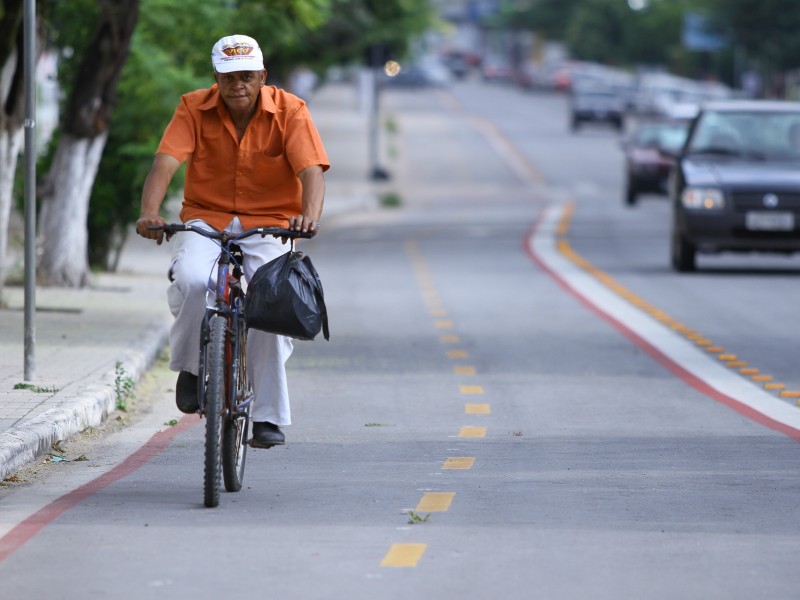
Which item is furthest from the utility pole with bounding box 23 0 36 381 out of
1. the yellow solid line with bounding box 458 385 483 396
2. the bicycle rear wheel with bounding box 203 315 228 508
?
the bicycle rear wheel with bounding box 203 315 228 508

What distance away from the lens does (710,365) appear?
13008 millimetres

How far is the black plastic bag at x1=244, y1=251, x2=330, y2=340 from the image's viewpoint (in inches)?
304

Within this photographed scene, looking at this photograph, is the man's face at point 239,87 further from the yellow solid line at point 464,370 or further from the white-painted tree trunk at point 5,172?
the white-painted tree trunk at point 5,172

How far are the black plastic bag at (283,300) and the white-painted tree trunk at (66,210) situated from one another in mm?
9820

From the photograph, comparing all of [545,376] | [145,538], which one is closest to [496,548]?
[145,538]

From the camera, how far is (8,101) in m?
15.7

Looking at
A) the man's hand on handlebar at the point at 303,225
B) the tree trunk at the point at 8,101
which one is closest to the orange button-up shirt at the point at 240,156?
the man's hand on handlebar at the point at 303,225

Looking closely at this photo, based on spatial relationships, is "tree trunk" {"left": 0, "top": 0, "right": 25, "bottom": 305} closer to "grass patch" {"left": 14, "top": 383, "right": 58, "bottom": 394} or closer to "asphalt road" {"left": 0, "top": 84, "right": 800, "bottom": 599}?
"asphalt road" {"left": 0, "top": 84, "right": 800, "bottom": 599}

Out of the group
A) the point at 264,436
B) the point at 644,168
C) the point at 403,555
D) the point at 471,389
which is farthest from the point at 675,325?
the point at 644,168

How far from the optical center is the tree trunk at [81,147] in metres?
16.7

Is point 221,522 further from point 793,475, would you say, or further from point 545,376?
point 545,376

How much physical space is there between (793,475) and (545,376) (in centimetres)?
402

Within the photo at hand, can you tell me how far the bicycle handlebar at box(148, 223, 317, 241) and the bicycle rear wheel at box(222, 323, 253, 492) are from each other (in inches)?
14.6

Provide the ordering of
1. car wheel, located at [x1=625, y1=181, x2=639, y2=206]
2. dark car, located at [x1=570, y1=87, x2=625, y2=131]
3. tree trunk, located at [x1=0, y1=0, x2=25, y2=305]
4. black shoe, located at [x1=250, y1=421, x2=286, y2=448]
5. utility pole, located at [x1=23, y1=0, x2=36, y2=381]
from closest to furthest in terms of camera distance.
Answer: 1. black shoe, located at [x1=250, y1=421, x2=286, y2=448]
2. utility pole, located at [x1=23, y1=0, x2=36, y2=381]
3. tree trunk, located at [x1=0, y1=0, x2=25, y2=305]
4. car wheel, located at [x1=625, y1=181, x2=639, y2=206]
5. dark car, located at [x1=570, y1=87, x2=625, y2=131]
